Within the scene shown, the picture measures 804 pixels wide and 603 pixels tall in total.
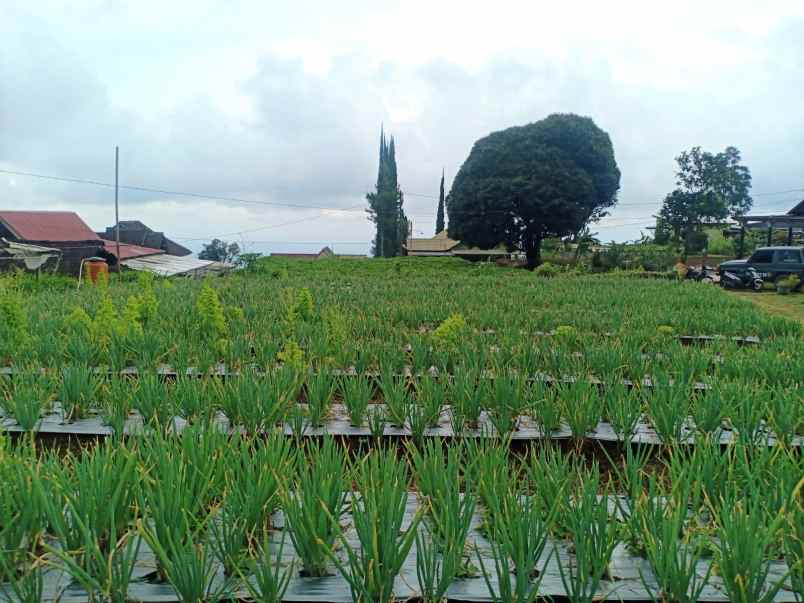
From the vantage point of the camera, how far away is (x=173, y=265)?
28.9m

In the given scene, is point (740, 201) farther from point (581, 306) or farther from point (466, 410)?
point (466, 410)

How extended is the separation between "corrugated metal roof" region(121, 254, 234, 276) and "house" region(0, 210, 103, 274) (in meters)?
2.24

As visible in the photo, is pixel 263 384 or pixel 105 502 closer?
pixel 105 502

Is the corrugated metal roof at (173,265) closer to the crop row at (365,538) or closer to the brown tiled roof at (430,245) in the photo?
the brown tiled roof at (430,245)

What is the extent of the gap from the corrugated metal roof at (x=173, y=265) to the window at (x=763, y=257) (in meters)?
20.1

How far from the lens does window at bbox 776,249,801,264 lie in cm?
1720

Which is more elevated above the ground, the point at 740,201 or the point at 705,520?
the point at 740,201

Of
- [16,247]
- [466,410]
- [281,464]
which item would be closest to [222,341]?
[466,410]

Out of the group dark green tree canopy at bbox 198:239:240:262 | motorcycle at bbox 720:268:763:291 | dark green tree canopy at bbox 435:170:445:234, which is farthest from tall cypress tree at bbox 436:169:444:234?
motorcycle at bbox 720:268:763:291

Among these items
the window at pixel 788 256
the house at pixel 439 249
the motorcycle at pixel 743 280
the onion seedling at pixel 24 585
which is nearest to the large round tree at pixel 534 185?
the motorcycle at pixel 743 280

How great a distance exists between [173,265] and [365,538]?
29619 mm

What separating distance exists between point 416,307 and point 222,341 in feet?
9.69

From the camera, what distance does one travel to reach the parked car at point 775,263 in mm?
17109

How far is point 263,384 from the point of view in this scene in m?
3.09
